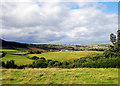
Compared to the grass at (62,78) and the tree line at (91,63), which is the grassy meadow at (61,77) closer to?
the grass at (62,78)

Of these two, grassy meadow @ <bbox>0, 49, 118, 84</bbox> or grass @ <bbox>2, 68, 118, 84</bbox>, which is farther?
grassy meadow @ <bbox>0, 49, 118, 84</bbox>

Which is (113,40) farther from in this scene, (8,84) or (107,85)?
(8,84)

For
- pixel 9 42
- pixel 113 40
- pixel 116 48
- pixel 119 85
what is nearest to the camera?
pixel 119 85

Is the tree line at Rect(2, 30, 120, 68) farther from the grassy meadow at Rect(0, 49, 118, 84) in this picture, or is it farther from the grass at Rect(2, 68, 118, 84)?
the grass at Rect(2, 68, 118, 84)

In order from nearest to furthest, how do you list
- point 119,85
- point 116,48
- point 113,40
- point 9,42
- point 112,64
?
point 119,85
point 112,64
point 116,48
point 113,40
point 9,42

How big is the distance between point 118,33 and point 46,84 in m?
48.2

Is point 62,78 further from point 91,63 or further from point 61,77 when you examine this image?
point 91,63

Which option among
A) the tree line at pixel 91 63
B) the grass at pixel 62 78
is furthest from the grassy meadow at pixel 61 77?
the tree line at pixel 91 63

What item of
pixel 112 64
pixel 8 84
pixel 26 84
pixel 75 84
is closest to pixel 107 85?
pixel 75 84

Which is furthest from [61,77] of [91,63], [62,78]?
[91,63]

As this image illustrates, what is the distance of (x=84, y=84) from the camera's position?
28.6ft

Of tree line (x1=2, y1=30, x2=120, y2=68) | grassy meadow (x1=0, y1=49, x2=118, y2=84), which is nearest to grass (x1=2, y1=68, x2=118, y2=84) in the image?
grassy meadow (x1=0, y1=49, x2=118, y2=84)

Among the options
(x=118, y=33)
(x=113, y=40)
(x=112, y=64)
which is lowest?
(x=112, y=64)

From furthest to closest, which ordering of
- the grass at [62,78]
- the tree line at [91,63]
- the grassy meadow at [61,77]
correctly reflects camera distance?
1. the tree line at [91,63]
2. the grassy meadow at [61,77]
3. the grass at [62,78]
